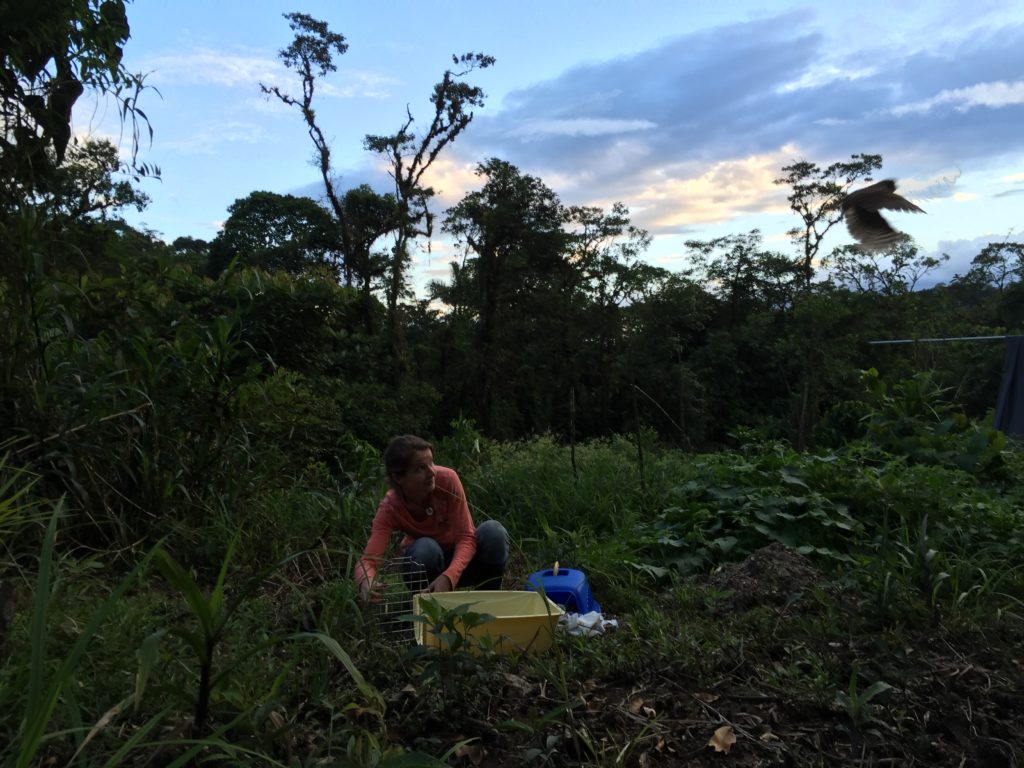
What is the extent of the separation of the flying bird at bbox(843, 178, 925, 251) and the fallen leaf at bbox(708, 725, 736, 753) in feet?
9.35

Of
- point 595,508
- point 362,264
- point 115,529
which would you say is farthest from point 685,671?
point 362,264

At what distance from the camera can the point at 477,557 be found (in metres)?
3.28

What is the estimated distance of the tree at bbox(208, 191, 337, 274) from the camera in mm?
24000

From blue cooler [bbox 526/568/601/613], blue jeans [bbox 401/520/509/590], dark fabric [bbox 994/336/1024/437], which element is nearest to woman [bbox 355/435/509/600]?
blue jeans [bbox 401/520/509/590]

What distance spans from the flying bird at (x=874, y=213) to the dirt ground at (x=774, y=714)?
2158 mm

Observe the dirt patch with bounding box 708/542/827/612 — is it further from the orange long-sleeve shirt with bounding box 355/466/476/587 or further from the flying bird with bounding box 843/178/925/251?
the flying bird with bounding box 843/178/925/251

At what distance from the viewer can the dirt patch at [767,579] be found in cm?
278

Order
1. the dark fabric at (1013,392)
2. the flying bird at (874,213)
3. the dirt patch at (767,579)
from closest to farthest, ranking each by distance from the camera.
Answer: the dirt patch at (767,579)
the flying bird at (874,213)
the dark fabric at (1013,392)

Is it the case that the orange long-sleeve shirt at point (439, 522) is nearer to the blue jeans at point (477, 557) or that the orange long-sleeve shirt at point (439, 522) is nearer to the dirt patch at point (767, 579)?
the blue jeans at point (477, 557)

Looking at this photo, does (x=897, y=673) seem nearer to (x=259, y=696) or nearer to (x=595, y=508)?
(x=259, y=696)

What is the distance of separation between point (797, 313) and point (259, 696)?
2664 centimetres

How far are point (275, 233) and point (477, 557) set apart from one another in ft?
87.2

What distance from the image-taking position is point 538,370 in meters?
23.9

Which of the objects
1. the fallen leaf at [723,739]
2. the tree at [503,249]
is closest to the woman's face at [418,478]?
the fallen leaf at [723,739]
